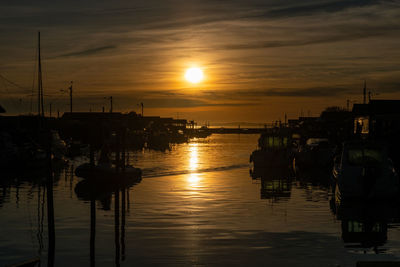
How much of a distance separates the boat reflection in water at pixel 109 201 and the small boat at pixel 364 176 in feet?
32.6

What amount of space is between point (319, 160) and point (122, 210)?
33429 millimetres

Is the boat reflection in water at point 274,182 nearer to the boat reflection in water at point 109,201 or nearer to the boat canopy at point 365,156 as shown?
the boat canopy at point 365,156

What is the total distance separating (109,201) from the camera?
32.5m

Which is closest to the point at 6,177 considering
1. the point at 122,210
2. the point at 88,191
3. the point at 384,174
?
the point at 88,191

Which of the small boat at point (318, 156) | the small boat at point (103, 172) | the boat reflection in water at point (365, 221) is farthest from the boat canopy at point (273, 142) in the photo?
the boat reflection in water at point (365, 221)

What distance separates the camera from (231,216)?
85.3 ft

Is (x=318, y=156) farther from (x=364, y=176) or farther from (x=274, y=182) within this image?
(x=364, y=176)

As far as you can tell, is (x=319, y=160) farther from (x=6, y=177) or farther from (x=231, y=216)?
(x=231, y=216)

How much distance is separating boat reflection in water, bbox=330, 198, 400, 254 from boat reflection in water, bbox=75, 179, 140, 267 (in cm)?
728

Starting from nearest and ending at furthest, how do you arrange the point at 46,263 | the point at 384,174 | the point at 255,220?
the point at 46,263 → the point at 255,220 → the point at 384,174

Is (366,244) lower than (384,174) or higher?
lower

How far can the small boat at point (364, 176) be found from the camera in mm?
26969

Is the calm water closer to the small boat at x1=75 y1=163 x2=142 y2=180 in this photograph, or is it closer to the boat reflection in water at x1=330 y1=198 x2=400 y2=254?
the boat reflection in water at x1=330 y1=198 x2=400 y2=254

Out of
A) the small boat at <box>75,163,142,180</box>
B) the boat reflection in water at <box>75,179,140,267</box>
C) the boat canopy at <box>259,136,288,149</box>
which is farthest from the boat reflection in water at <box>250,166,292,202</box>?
the small boat at <box>75,163,142,180</box>
